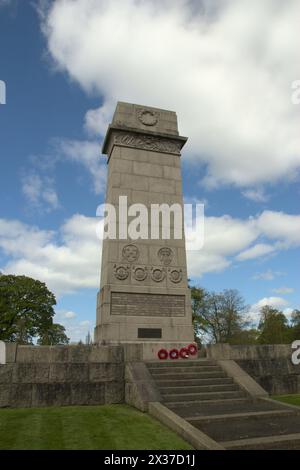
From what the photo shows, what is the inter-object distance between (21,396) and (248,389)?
262 inches

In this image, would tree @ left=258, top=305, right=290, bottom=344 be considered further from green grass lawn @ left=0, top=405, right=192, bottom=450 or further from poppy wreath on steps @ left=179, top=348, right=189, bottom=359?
green grass lawn @ left=0, top=405, right=192, bottom=450

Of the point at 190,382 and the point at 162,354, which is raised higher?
the point at 162,354

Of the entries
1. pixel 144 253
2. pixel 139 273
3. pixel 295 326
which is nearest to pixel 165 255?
pixel 144 253

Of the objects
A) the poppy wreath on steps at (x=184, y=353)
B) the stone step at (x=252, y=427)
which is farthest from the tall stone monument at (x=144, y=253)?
the stone step at (x=252, y=427)

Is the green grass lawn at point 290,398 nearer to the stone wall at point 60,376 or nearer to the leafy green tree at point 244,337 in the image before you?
the stone wall at point 60,376

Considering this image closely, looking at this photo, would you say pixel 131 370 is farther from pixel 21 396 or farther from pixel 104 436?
pixel 104 436

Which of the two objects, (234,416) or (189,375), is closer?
(234,416)

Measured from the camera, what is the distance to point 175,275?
1616cm

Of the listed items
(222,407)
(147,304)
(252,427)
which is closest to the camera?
(252,427)

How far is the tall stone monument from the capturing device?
48.4ft

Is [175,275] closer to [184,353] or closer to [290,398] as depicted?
[184,353]

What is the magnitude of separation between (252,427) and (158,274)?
29.2ft

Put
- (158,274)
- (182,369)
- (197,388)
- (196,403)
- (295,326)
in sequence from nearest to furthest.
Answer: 1. (196,403)
2. (197,388)
3. (182,369)
4. (158,274)
5. (295,326)
